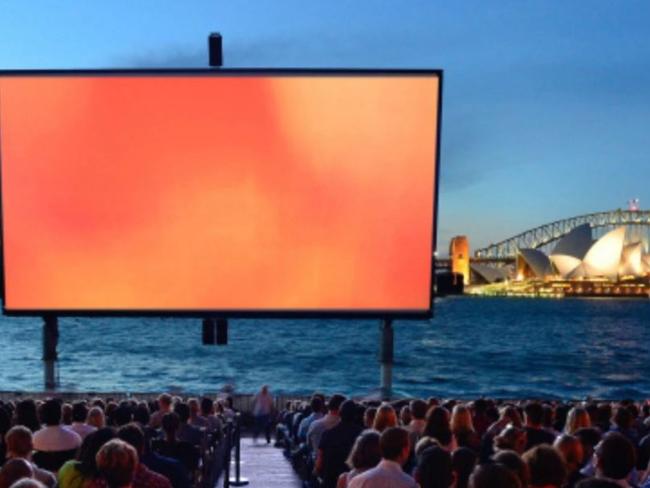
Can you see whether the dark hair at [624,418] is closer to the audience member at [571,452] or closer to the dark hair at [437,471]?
the audience member at [571,452]

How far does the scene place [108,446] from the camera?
4555 mm

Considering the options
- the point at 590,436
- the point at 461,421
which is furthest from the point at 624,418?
the point at 461,421

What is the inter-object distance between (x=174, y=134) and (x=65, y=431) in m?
5.09

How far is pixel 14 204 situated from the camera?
1159cm

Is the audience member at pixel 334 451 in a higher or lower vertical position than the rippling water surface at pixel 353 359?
higher

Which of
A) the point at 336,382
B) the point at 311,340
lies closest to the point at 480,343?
the point at 311,340

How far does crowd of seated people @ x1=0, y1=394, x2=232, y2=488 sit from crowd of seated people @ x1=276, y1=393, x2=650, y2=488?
1.02 metres

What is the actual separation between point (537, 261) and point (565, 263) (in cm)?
943

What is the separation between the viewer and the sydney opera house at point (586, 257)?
11450 cm

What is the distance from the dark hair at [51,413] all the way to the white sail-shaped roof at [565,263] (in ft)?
387

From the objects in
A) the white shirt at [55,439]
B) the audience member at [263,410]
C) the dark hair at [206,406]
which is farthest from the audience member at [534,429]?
the audience member at [263,410]

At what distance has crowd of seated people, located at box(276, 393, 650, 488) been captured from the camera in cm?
429

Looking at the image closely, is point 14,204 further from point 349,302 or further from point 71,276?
point 349,302

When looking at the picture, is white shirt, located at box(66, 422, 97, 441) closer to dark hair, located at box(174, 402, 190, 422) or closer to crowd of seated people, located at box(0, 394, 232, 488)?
crowd of seated people, located at box(0, 394, 232, 488)
